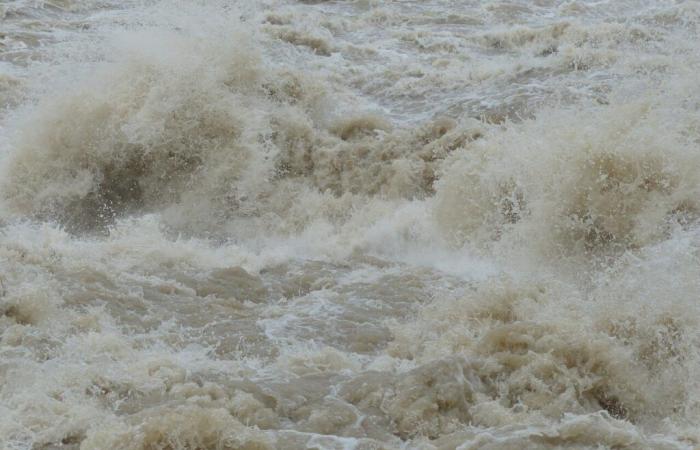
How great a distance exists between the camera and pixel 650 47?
13.5 m

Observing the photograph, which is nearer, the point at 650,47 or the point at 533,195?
the point at 533,195

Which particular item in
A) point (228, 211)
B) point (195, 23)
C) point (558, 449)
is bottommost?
point (228, 211)

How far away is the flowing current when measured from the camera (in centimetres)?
476

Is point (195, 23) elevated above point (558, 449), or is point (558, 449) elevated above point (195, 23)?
point (195, 23)

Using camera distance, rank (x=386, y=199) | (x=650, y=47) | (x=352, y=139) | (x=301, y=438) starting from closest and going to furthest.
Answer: (x=301, y=438)
(x=386, y=199)
(x=352, y=139)
(x=650, y=47)

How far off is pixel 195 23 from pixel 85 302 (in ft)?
22.9

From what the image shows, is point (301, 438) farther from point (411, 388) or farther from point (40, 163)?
point (40, 163)

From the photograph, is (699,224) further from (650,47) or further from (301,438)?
(650,47)

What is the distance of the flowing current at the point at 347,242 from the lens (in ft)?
15.6

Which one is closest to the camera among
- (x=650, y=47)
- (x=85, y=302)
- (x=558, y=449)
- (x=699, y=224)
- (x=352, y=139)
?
(x=558, y=449)

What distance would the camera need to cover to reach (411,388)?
4910mm

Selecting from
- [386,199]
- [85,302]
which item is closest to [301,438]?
[85,302]

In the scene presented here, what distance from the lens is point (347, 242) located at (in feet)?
27.9

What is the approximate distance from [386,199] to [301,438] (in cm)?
533
